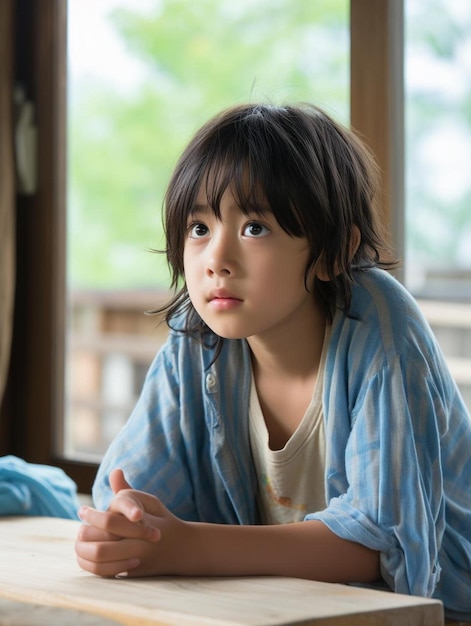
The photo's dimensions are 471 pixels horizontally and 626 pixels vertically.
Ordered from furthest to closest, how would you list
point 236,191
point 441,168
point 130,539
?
point 441,168 → point 236,191 → point 130,539

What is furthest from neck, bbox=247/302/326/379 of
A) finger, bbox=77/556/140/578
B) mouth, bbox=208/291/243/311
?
finger, bbox=77/556/140/578

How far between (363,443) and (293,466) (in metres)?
0.15

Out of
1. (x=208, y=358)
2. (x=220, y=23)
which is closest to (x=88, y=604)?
(x=208, y=358)

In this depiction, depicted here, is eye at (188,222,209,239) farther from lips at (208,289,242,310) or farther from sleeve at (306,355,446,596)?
sleeve at (306,355,446,596)

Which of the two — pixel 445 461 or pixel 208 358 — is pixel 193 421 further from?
pixel 445 461

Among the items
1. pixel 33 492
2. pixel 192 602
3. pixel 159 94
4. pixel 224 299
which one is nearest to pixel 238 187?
pixel 224 299

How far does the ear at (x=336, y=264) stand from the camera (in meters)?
1.18

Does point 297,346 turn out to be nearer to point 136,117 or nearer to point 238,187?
point 238,187

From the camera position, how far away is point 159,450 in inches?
51.0

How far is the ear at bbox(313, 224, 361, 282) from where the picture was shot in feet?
3.87

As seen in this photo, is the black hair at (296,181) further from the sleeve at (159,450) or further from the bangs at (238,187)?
the sleeve at (159,450)

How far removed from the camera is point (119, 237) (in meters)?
6.66

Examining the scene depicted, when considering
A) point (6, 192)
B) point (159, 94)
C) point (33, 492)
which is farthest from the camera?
point (159, 94)

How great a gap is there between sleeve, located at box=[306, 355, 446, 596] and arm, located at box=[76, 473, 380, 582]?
24 mm
